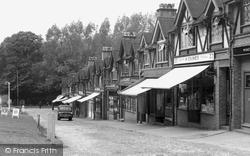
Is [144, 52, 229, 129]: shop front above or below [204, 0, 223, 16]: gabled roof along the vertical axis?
below

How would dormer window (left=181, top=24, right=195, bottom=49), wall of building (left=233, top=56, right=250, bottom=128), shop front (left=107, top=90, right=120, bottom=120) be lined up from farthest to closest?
shop front (left=107, top=90, right=120, bottom=120)
dormer window (left=181, top=24, right=195, bottom=49)
wall of building (left=233, top=56, right=250, bottom=128)

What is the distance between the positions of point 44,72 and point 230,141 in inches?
2982

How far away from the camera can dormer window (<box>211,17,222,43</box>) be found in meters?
19.0

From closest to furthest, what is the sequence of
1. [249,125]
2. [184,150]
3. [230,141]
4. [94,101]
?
1. [184,150]
2. [230,141]
3. [249,125]
4. [94,101]

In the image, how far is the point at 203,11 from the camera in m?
20.6

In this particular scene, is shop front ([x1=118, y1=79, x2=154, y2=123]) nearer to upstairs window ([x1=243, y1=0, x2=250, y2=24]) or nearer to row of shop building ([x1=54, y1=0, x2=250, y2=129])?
row of shop building ([x1=54, y1=0, x2=250, y2=129])

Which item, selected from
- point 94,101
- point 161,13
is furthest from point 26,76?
point 161,13

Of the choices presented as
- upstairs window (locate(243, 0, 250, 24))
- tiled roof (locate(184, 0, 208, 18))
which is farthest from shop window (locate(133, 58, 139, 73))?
upstairs window (locate(243, 0, 250, 24))

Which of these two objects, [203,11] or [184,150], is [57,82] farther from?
[184,150]

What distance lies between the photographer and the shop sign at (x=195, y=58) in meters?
19.6

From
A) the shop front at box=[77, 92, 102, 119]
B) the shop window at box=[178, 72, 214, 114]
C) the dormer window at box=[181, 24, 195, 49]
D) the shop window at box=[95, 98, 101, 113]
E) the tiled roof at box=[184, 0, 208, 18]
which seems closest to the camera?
the shop window at box=[178, 72, 214, 114]

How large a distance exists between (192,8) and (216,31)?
296 centimetres

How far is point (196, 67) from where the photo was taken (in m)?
20.7

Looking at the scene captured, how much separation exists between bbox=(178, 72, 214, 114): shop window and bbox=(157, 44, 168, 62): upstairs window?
11.5 ft
